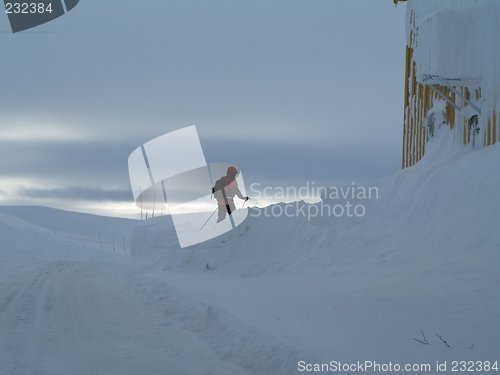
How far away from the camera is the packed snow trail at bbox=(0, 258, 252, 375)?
21.4 ft

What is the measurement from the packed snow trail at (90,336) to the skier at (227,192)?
6408 mm

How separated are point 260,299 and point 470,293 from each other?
12.6 feet

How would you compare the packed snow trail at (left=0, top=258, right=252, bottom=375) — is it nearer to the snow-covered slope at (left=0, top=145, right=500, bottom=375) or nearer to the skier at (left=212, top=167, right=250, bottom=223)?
the snow-covered slope at (left=0, top=145, right=500, bottom=375)

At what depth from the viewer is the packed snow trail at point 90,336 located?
6531 mm

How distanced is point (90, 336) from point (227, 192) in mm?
11186

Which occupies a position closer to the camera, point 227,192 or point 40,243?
point 227,192

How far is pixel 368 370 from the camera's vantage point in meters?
5.91

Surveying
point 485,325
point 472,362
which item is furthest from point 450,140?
point 472,362

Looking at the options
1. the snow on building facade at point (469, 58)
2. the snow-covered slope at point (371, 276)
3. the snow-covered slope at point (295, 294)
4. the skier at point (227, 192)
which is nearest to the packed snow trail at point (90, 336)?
the snow-covered slope at point (295, 294)

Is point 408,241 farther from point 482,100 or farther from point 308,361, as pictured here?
point 308,361

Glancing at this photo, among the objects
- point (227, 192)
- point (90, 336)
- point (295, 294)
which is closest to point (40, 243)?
point (227, 192)

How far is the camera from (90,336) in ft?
26.4

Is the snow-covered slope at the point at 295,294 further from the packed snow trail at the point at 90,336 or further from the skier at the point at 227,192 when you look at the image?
the skier at the point at 227,192

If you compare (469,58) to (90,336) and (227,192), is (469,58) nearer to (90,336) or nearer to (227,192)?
(227,192)
